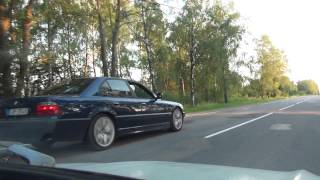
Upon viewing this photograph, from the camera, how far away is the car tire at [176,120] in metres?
14.1

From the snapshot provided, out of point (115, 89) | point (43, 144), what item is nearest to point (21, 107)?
point (43, 144)

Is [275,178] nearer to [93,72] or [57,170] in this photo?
[57,170]

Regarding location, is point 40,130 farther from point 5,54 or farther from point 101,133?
point 5,54

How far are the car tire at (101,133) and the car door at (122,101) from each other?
33 cm

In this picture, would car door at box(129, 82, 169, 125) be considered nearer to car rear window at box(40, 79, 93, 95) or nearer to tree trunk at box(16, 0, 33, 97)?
car rear window at box(40, 79, 93, 95)

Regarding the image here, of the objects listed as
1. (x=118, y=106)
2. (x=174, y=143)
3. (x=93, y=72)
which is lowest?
(x=174, y=143)

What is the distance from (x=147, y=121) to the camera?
12586mm

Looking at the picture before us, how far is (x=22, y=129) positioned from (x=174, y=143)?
3473mm

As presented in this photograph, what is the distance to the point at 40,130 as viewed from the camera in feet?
32.0

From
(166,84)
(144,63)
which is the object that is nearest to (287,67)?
(166,84)

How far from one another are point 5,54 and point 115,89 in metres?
5.86

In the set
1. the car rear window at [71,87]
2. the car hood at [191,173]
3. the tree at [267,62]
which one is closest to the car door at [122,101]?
the car rear window at [71,87]

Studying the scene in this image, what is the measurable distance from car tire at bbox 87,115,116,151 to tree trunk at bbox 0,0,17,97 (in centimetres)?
641

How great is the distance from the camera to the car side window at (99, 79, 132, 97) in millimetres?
11346
